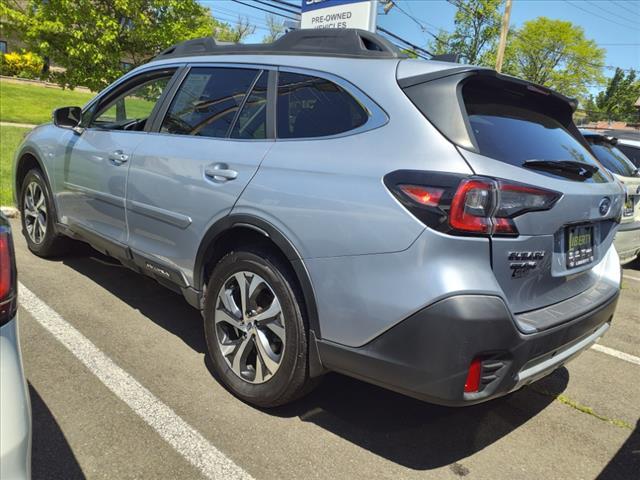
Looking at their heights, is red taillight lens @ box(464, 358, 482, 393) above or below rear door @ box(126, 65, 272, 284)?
below

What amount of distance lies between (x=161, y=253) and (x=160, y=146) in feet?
2.23

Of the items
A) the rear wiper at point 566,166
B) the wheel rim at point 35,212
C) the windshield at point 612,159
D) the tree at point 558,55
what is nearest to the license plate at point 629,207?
the windshield at point 612,159

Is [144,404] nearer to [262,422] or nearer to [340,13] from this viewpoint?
[262,422]

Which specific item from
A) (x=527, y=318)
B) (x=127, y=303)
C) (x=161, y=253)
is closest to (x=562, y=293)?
(x=527, y=318)

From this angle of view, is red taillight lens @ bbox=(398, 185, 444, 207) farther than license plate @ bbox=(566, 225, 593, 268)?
No

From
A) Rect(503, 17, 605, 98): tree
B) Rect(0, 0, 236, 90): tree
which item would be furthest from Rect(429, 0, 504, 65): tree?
Rect(503, 17, 605, 98): tree

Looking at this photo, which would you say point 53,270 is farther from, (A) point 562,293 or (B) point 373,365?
(A) point 562,293

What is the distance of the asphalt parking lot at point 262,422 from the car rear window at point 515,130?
56.5 inches

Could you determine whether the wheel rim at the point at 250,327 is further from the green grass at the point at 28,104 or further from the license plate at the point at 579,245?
the green grass at the point at 28,104

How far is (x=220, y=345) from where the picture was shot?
2992 millimetres

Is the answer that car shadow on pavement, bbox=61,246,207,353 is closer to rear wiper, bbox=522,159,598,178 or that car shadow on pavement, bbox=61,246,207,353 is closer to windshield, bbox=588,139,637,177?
rear wiper, bbox=522,159,598,178

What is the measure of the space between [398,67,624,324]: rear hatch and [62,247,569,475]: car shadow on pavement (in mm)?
868

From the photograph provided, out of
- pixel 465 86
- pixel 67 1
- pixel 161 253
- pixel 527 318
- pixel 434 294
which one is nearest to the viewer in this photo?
pixel 434 294

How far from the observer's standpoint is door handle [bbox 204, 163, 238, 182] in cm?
281
